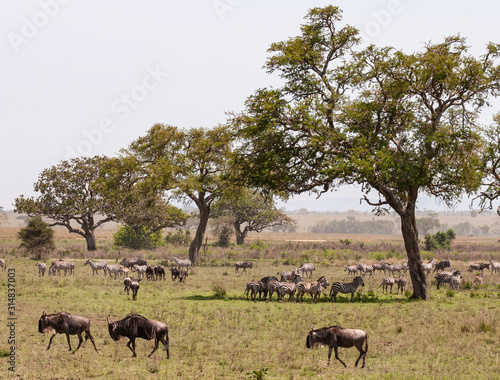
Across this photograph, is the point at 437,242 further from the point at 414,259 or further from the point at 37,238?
the point at 37,238

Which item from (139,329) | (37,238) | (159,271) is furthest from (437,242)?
(139,329)

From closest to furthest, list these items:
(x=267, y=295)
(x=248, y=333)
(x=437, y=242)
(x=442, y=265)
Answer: (x=248, y=333) → (x=267, y=295) → (x=442, y=265) → (x=437, y=242)

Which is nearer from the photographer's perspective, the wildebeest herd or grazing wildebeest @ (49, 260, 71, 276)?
the wildebeest herd

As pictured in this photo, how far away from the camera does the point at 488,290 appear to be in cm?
2933

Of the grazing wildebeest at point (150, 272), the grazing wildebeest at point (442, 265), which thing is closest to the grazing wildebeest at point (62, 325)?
the grazing wildebeest at point (150, 272)

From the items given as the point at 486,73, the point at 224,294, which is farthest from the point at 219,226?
the point at 486,73

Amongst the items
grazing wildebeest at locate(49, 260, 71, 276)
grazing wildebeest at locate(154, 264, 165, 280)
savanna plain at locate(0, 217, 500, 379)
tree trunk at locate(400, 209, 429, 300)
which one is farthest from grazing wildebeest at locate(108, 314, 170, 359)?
grazing wildebeest at locate(49, 260, 71, 276)

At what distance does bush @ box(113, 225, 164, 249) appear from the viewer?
65.7m

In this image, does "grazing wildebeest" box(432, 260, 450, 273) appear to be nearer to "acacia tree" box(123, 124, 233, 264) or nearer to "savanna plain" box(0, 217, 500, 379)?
"savanna plain" box(0, 217, 500, 379)

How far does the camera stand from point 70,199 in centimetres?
6169

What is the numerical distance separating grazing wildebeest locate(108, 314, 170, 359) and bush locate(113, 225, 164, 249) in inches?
2096

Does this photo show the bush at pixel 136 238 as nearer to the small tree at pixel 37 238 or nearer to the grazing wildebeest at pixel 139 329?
the small tree at pixel 37 238

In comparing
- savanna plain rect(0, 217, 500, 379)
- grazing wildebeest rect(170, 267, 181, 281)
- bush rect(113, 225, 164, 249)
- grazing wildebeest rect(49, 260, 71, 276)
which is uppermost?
bush rect(113, 225, 164, 249)

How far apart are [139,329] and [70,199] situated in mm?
52573
